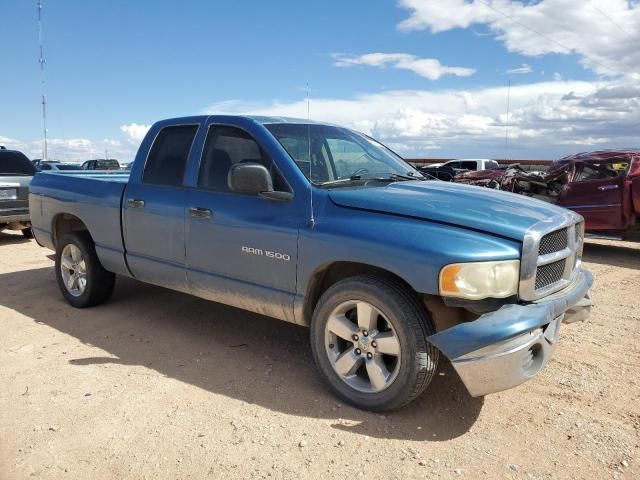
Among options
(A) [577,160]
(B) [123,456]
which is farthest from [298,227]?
(A) [577,160]

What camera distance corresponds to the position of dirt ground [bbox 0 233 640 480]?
287 centimetres

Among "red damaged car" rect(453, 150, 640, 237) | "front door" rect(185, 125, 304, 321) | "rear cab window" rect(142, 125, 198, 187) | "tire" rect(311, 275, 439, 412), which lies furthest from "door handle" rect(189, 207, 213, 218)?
"red damaged car" rect(453, 150, 640, 237)

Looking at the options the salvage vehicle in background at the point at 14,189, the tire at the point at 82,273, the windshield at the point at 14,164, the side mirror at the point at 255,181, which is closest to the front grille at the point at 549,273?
the side mirror at the point at 255,181

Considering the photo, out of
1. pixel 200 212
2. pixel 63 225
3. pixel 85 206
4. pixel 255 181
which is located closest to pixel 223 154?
pixel 200 212

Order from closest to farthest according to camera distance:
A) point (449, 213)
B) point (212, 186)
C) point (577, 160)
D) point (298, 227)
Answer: point (449, 213) < point (298, 227) < point (212, 186) < point (577, 160)

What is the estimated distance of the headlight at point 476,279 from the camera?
296 centimetres

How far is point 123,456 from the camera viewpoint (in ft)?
9.70

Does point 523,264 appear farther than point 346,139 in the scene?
No

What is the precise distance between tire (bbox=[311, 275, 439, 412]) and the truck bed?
248 cm

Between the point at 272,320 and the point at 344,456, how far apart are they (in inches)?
93.8

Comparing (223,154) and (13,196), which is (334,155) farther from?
(13,196)

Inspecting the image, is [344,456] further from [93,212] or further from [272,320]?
[93,212]

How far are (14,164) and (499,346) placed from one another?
10415 mm

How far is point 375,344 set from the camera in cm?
332
